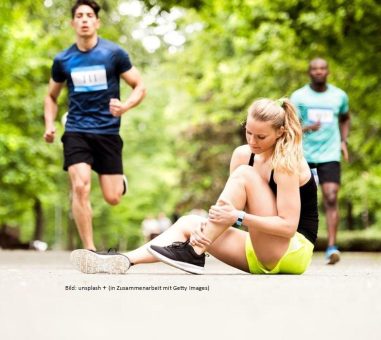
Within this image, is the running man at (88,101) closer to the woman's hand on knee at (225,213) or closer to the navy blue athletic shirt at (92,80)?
the navy blue athletic shirt at (92,80)

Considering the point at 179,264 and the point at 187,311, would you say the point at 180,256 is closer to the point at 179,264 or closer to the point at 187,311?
the point at 179,264

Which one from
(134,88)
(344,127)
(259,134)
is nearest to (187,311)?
(259,134)

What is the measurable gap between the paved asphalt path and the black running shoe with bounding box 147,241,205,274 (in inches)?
39.0

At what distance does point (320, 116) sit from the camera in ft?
34.9

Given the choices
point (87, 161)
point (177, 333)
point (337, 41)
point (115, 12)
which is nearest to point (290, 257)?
point (177, 333)

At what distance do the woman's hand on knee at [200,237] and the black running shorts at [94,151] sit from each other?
312 centimetres

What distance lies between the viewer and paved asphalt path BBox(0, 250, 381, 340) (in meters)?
4.47

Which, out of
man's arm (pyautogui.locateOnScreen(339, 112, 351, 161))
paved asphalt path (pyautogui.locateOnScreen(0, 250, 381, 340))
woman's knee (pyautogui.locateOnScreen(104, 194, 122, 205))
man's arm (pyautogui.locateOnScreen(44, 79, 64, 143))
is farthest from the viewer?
man's arm (pyautogui.locateOnScreen(339, 112, 351, 161))

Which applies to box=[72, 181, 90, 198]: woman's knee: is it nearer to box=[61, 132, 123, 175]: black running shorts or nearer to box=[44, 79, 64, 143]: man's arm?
box=[61, 132, 123, 175]: black running shorts

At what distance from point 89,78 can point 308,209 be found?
3424 millimetres

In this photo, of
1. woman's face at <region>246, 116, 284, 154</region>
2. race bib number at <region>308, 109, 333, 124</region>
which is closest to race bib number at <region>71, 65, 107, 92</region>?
race bib number at <region>308, 109, 333, 124</region>

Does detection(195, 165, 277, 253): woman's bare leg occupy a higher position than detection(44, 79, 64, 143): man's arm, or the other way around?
detection(44, 79, 64, 143): man's arm

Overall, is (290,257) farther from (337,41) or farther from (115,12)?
(115,12)

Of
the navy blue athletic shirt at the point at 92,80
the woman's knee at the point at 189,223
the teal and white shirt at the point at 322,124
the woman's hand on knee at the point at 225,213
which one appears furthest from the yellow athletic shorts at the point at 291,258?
the teal and white shirt at the point at 322,124
